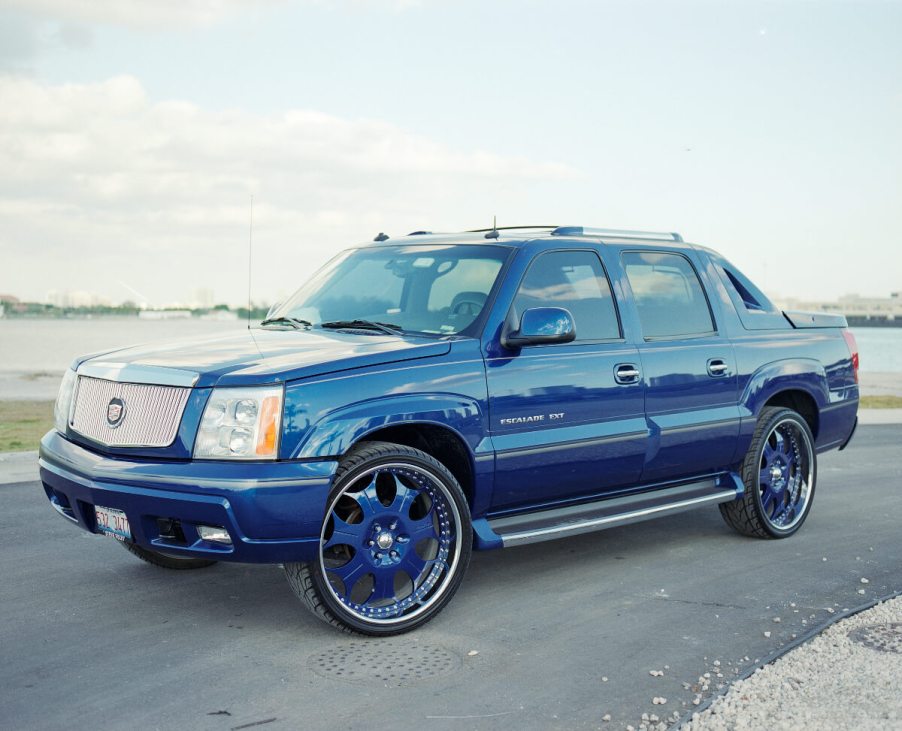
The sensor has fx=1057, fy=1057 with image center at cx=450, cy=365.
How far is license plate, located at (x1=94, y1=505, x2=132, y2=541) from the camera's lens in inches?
188

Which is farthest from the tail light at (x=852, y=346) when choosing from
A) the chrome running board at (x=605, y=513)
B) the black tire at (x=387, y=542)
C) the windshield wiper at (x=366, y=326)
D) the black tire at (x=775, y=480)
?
the black tire at (x=387, y=542)

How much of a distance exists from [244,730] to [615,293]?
134 inches

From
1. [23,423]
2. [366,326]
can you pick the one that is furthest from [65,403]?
[23,423]

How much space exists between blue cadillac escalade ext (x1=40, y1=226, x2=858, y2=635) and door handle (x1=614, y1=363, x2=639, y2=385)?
0.01 m

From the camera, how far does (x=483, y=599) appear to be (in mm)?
5613

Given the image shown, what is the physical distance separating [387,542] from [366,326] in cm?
127

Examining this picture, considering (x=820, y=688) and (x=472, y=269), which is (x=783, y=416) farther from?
(x=820, y=688)

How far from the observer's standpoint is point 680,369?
6.37 m

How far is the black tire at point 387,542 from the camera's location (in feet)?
15.7

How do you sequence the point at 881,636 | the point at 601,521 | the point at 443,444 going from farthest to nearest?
1. the point at 601,521
2. the point at 443,444
3. the point at 881,636

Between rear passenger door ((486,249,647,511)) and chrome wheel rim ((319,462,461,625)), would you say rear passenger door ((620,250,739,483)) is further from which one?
chrome wheel rim ((319,462,461,625))

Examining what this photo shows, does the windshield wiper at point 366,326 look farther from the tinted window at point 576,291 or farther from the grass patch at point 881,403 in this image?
the grass patch at point 881,403

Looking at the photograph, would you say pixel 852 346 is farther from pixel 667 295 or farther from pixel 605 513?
pixel 605 513

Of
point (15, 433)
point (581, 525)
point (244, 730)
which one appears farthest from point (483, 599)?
point (15, 433)
